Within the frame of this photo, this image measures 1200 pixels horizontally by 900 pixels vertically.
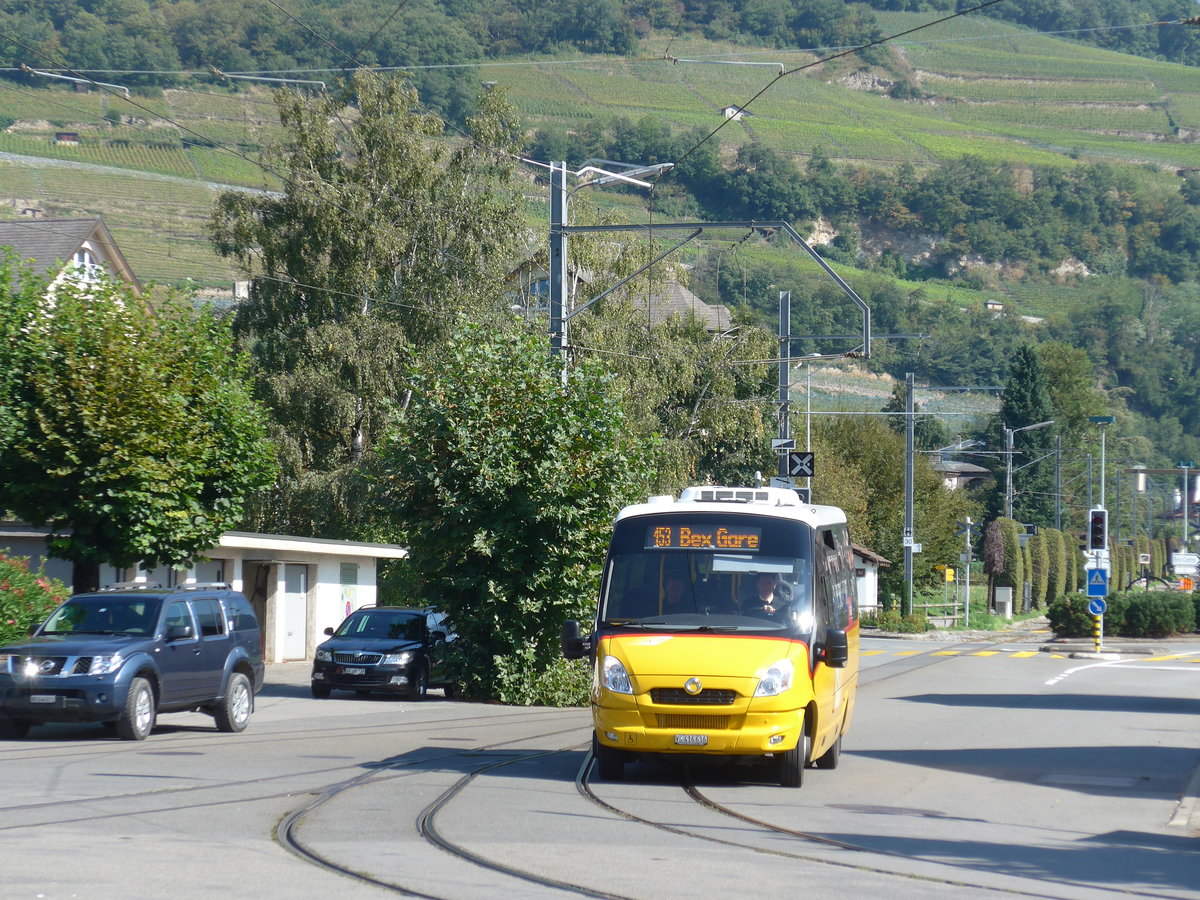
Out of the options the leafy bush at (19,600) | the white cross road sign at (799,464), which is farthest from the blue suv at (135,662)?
the white cross road sign at (799,464)

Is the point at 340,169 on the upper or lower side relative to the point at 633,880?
upper

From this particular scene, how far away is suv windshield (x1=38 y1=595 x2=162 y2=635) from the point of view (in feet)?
57.8

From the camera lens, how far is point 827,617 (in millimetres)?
13953

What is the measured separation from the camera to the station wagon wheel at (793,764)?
13.0 m

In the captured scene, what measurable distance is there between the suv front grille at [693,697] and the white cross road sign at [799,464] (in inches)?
900

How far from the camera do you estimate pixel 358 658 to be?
2525 centimetres

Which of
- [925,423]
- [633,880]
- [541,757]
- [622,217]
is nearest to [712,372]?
[622,217]

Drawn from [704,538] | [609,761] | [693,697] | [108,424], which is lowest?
[609,761]

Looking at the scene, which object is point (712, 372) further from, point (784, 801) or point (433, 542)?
point (784, 801)

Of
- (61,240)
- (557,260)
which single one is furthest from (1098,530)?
(61,240)

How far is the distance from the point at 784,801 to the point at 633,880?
4087mm

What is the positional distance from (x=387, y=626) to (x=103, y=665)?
10.1 metres

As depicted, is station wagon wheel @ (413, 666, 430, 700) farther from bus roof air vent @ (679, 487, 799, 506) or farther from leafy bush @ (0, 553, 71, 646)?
bus roof air vent @ (679, 487, 799, 506)

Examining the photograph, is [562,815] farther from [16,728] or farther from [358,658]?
[358,658]
